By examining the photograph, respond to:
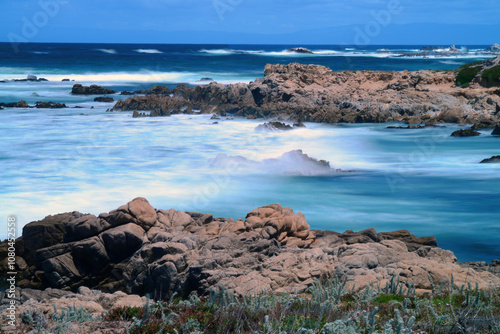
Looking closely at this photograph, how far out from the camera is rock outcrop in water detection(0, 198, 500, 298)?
8.02 m

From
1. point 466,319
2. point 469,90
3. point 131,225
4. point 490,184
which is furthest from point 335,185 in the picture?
point 469,90

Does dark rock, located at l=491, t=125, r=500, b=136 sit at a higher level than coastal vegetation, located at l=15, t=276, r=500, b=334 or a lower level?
higher

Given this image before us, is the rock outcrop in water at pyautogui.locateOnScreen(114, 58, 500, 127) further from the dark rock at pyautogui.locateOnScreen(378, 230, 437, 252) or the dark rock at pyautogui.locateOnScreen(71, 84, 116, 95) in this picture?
the dark rock at pyautogui.locateOnScreen(378, 230, 437, 252)

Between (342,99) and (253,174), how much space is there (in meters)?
16.5

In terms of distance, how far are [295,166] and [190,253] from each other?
10462 millimetres

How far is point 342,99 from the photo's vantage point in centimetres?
3338

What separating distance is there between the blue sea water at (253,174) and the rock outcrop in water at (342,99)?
1.69 metres

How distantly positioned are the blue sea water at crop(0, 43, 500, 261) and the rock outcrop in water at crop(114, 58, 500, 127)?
169cm

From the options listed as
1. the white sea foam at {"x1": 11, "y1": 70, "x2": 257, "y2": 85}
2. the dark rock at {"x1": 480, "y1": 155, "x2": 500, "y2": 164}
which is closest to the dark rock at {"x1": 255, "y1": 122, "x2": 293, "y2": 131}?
the dark rock at {"x1": 480, "y1": 155, "x2": 500, "y2": 164}

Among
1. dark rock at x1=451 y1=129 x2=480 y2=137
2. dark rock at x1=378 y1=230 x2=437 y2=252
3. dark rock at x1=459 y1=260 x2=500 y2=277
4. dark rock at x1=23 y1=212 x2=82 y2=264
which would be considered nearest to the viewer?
dark rock at x1=459 y1=260 x2=500 y2=277

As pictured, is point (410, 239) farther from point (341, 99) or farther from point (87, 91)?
point (87, 91)

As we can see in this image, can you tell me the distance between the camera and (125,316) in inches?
215

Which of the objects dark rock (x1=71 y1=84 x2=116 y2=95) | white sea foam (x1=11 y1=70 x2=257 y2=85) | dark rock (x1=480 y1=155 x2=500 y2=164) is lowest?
dark rock (x1=480 y1=155 x2=500 y2=164)

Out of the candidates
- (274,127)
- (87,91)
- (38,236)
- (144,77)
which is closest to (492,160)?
(274,127)
